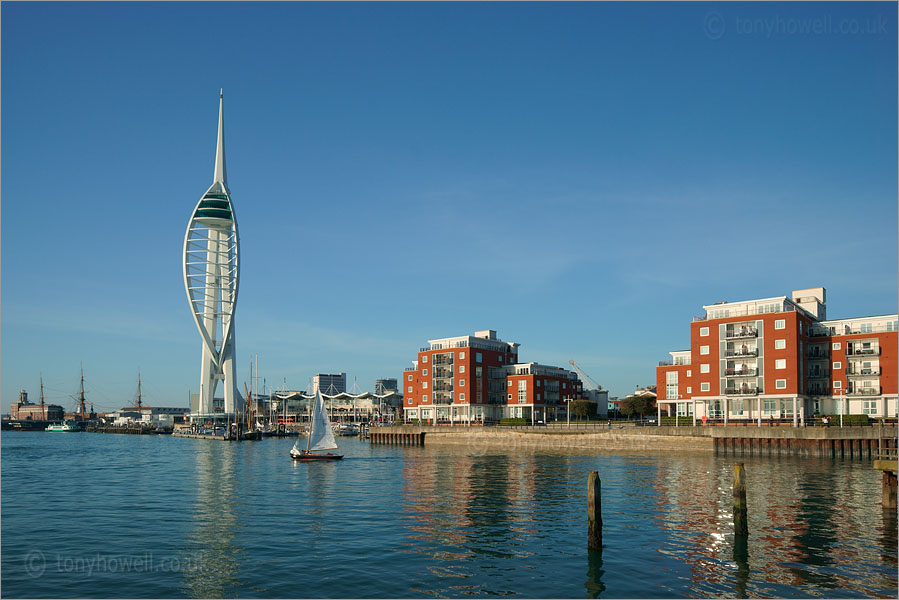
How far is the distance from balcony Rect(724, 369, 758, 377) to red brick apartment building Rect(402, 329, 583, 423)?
4685 cm

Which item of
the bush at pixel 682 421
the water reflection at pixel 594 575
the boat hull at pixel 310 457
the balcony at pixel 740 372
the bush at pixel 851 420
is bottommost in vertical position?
the boat hull at pixel 310 457

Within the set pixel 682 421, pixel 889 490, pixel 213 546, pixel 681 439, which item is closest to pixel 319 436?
pixel 681 439

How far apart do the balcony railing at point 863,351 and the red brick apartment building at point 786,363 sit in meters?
0.14

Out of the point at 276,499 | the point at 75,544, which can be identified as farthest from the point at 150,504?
the point at 75,544

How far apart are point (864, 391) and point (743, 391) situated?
16572 mm

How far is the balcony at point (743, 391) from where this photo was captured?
103000mm

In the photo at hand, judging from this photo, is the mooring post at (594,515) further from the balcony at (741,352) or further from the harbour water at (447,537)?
the balcony at (741,352)

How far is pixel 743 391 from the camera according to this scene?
10388 centimetres

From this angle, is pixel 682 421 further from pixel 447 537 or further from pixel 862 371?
pixel 447 537

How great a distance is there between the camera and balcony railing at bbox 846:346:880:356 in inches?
3991

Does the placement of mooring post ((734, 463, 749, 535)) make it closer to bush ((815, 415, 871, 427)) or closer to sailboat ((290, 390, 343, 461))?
sailboat ((290, 390, 343, 461))

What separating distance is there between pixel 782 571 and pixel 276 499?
116 ft

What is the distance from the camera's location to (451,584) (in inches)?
1073

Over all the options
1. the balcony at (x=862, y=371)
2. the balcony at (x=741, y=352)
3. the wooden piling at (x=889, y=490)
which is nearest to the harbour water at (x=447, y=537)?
the wooden piling at (x=889, y=490)
